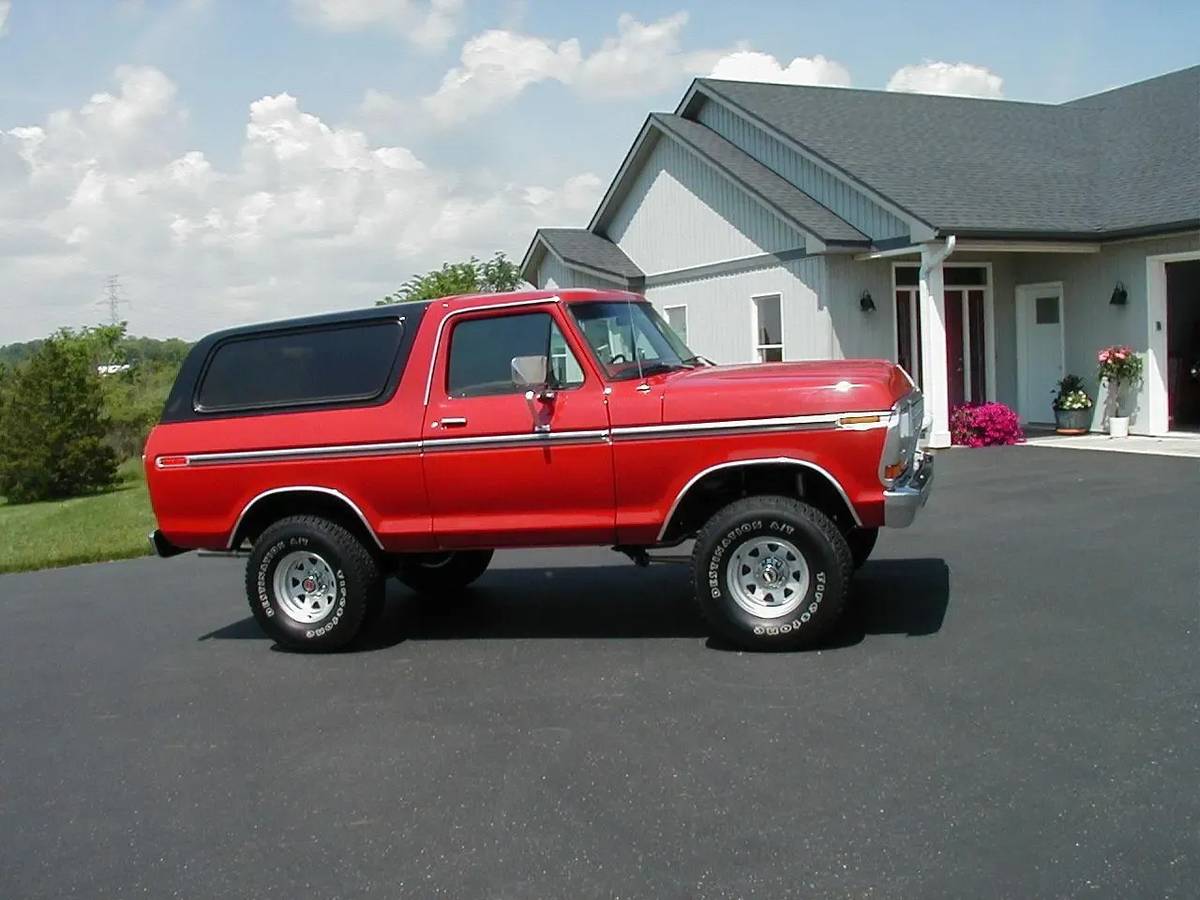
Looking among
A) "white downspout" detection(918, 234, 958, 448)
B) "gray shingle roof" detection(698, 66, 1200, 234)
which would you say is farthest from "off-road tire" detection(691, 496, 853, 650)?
"gray shingle roof" detection(698, 66, 1200, 234)

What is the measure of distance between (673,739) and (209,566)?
788 cm

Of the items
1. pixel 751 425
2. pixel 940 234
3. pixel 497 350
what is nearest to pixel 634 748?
pixel 751 425

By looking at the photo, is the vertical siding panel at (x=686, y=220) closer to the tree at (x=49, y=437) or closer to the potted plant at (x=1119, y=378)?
the potted plant at (x=1119, y=378)

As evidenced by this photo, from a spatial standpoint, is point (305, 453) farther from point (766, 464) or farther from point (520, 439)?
point (766, 464)

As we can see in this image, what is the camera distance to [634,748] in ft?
18.2

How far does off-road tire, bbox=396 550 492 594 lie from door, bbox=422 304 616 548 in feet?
4.69

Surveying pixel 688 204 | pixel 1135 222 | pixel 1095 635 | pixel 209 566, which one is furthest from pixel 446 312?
pixel 688 204

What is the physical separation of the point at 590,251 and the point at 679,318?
2.97 metres

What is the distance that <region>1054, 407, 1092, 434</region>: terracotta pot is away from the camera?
18.1m

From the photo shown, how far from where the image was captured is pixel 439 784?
5293 mm

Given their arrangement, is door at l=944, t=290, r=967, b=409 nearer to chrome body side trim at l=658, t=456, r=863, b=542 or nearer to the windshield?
the windshield

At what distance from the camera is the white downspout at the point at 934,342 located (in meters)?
16.7

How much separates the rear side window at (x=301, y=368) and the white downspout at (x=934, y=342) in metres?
10.7

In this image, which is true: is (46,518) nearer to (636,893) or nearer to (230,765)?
→ (230,765)
